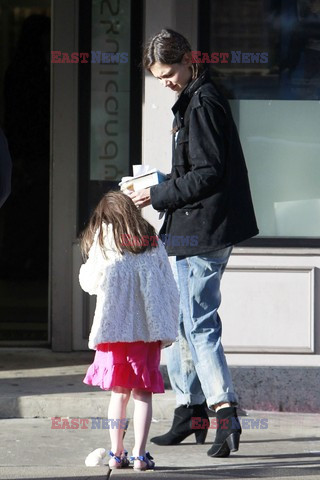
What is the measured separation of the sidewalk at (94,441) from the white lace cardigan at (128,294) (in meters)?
0.65

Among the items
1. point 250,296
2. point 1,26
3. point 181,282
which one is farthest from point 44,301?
point 181,282

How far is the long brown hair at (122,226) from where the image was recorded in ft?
17.5

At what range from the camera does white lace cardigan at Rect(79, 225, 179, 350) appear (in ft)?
17.4

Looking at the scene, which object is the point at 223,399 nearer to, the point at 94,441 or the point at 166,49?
the point at 94,441

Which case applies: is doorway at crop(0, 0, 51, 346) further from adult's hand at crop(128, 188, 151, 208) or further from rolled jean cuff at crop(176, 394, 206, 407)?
adult's hand at crop(128, 188, 151, 208)

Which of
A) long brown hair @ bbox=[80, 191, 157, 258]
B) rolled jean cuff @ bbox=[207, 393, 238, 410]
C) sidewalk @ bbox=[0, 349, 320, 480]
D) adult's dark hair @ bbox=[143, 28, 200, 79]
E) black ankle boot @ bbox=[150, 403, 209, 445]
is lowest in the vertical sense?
sidewalk @ bbox=[0, 349, 320, 480]

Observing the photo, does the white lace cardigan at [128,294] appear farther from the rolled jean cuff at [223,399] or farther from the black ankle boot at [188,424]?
the black ankle boot at [188,424]

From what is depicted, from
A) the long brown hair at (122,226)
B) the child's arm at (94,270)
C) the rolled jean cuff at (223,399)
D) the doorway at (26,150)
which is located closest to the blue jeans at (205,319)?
the rolled jean cuff at (223,399)

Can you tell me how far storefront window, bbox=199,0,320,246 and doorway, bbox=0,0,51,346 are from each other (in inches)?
129

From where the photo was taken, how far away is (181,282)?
585cm

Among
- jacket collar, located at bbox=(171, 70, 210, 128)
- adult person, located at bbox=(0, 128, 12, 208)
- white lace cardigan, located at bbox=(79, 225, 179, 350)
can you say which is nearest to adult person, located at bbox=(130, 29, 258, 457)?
jacket collar, located at bbox=(171, 70, 210, 128)

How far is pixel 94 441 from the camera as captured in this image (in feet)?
20.5

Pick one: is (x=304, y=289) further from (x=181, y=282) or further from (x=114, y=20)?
(x=114, y=20)

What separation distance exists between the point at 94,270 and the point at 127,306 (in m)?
0.22
